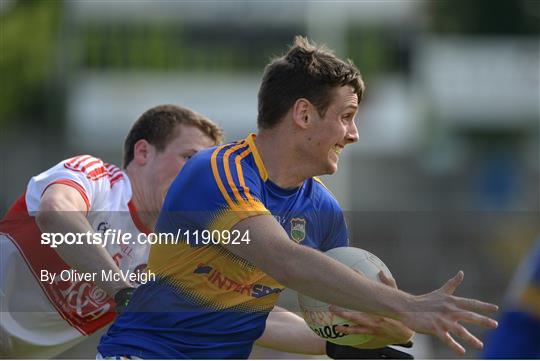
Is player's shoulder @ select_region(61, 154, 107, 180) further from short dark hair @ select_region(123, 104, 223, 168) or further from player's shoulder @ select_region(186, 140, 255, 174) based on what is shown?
player's shoulder @ select_region(186, 140, 255, 174)

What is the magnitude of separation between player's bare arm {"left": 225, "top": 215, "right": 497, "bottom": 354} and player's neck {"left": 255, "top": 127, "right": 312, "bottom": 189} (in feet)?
1.35

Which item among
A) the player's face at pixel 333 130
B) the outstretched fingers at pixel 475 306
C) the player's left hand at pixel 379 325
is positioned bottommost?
the player's left hand at pixel 379 325

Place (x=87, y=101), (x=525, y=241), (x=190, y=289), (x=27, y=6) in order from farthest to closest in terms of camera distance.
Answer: (x=87, y=101) < (x=27, y=6) < (x=525, y=241) < (x=190, y=289)

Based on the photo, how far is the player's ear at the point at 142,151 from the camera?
623 centimetres

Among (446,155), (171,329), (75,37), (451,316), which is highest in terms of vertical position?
(451,316)

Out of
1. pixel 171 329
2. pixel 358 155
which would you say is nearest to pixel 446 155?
pixel 358 155

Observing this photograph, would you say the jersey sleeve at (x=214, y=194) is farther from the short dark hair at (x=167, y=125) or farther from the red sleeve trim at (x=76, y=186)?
the short dark hair at (x=167, y=125)

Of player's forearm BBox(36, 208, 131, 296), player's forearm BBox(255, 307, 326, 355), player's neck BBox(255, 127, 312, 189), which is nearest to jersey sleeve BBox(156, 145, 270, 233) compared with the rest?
player's neck BBox(255, 127, 312, 189)

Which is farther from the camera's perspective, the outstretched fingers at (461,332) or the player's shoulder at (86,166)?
the player's shoulder at (86,166)

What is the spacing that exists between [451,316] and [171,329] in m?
1.41

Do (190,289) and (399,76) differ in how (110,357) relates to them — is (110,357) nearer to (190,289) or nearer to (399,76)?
(190,289)

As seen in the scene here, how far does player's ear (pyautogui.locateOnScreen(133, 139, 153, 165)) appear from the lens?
20.4 ft

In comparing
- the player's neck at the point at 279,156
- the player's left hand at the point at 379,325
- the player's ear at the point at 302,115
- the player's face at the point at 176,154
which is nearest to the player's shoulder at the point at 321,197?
the player's neck at the point at 279,156

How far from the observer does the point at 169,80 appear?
34062 mm
